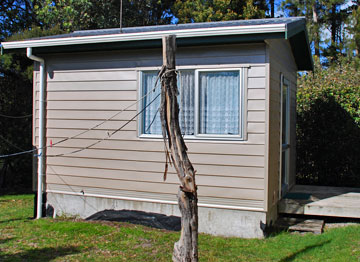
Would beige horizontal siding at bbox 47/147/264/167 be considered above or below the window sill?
below

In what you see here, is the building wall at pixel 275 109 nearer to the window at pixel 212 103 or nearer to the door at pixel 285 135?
the door at pixel 285 135

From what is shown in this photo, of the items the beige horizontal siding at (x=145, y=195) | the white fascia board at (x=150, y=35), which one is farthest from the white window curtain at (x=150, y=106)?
the beige horizontal siding at (x=145, y=195)

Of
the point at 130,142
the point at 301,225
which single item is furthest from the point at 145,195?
the point at 301,225

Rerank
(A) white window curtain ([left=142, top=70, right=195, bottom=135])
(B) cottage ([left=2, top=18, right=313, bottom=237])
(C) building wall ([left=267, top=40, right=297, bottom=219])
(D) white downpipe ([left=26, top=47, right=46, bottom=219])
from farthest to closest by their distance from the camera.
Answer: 1. (D) white downpipe ([left=26, top=47, right=46, bottom=219])
2. (A) white window curtain ([left=142, top=70, right=195, bottom=135])
3. (C) building wall ([left=267, top=40, right=297, bottom=219])
4. (B) cottage ([left=2, top=18, right=313, bottom=237])

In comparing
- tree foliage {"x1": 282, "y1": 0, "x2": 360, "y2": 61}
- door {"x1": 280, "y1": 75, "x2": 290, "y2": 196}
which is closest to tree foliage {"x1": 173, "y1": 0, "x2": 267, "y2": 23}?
tree foliage {"x1": 282, "y1": 0, "x2": 360, "y2": 61}

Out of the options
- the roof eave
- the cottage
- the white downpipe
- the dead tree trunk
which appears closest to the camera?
the dead tree trunk

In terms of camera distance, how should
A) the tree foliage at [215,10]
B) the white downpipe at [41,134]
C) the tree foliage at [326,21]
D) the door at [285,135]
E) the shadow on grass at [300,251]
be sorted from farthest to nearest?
the tree foliage at [215,10] → the tree foliage at [326,21] → the door at [285,135] → the white downpipe at [41,134] → the shadow on grass at [300,251]

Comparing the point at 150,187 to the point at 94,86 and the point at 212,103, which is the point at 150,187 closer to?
the point at 212,103

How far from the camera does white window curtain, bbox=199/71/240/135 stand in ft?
20.2

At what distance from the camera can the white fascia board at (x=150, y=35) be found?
557 centimetres

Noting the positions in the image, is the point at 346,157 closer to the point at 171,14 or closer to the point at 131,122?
the point at 131,122

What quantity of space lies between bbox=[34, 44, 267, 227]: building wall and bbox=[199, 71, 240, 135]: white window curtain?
7.3 inches

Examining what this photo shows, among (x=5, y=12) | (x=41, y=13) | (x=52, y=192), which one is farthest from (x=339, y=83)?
(x=5, y=12)

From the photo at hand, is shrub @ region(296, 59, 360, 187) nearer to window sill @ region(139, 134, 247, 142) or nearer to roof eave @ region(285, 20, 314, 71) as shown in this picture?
roof eave @ region(285, 20, 314, 71)
